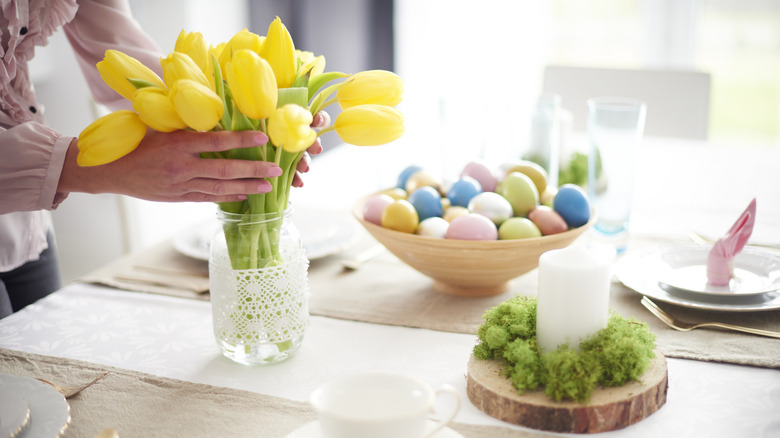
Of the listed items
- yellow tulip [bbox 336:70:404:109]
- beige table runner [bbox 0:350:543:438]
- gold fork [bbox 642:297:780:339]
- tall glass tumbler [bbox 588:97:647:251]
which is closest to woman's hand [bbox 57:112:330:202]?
yellow tulip [bbox 336:70:404:109]

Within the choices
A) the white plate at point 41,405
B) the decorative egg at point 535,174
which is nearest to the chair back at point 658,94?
the decorative egg at point 535,174

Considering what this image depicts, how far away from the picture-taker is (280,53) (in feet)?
2.52

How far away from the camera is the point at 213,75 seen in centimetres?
81

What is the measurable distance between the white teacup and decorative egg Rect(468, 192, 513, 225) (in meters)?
0.46

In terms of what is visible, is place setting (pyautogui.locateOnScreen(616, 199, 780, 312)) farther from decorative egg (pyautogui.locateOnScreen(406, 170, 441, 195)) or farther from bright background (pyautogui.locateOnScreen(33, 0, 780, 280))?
bright background (pyautogui.locateOnScreen(33, 0, 780, 280))

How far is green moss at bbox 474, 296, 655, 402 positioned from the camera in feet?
2.35

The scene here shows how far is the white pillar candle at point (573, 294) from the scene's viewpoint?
76 cm

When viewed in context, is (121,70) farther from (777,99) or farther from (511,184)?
(777,99)

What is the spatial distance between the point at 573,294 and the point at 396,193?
48 centimetres

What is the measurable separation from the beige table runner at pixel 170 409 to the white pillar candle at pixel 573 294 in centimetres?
12

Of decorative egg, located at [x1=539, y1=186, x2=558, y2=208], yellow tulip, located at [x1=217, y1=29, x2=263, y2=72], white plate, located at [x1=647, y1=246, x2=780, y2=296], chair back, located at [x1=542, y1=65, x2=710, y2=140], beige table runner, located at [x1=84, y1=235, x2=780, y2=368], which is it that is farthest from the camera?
chair back, located at [x1=542, y1=65, x2=710, y2=140]

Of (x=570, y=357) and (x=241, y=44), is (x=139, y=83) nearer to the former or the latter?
(x=241, y=44)

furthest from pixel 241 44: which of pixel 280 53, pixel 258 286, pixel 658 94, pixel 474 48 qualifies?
pixel 474 48

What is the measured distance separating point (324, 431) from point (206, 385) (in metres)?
0.26
